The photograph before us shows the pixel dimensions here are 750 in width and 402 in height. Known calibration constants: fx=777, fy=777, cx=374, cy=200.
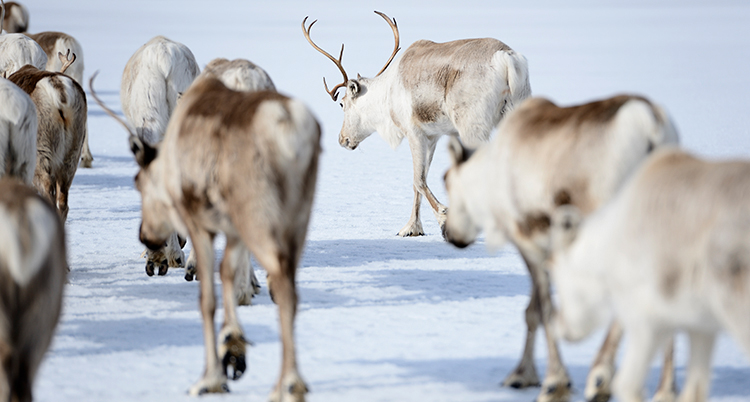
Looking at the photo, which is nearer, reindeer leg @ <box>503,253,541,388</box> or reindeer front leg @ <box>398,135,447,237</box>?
reindeer leg @ <box>503,253,541,388</box>

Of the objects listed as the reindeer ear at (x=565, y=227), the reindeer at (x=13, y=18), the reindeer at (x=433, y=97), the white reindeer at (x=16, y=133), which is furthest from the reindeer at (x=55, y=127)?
the reindeer at (x=13, y=18)

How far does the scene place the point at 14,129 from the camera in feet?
14.9

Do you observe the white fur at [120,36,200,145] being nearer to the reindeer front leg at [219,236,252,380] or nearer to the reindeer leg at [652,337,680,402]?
the reindeer front leg at [219,236,252,380]

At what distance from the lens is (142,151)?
412cm

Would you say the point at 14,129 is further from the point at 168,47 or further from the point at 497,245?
the point at 497,245

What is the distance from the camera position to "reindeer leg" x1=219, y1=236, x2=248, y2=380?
141 inches

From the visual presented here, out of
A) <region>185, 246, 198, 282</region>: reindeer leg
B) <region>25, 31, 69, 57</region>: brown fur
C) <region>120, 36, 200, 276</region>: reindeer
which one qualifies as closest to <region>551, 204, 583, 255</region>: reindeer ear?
<region>185, 246, 198, 282</region>: reindeer leg

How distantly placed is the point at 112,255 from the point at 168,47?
A: 195 cm

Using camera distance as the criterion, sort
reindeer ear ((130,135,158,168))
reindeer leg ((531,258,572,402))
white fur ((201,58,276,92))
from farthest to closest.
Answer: white fur ((201,58,276,92)), reindeer ear ((130,135,158,168)), reindeer leg ((531,258,572,402))

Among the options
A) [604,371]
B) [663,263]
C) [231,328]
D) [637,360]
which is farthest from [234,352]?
[663,263]

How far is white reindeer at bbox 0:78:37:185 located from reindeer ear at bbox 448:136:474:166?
254 centimetres

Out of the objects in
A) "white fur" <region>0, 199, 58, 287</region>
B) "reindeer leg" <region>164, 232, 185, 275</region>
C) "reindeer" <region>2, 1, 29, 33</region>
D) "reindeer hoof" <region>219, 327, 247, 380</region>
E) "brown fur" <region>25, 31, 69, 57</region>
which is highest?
"white fur" <region>0, 199, 58, 287</region>

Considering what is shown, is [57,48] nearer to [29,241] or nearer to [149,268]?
[149,268]

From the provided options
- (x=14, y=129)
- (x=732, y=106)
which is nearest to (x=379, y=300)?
(x=14, y=129)
